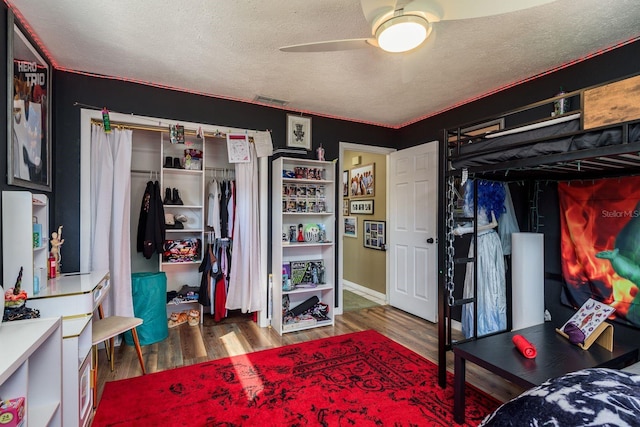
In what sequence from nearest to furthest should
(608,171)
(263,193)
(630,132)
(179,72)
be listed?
(630,132)
(608,171)
(179,72)
(263,193)

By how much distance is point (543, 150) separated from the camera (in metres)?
1.65

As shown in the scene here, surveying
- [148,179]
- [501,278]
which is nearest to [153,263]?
[148,179]

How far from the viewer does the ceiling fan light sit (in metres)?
1.52

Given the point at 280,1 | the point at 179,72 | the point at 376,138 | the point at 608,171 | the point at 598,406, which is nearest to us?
the point at 598,406

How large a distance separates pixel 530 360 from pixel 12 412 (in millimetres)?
2394

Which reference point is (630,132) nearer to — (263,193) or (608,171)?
(608,171)

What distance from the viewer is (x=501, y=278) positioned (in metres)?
2.90

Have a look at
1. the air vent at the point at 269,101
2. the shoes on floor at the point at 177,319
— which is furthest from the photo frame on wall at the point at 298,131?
the shoes on floor at the point at 177,319

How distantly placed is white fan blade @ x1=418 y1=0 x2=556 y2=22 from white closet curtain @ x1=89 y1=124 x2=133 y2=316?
2671 millimetres

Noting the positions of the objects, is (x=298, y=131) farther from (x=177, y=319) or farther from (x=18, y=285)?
(x=18, y=285)

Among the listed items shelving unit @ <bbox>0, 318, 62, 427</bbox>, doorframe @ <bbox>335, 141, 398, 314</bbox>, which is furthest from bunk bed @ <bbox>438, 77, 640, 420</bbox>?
shelving unit @ <bbox>0, 318, 62, 427</bbox>

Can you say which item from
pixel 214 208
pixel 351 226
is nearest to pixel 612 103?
pixel 214 208

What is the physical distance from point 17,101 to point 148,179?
1647 mm

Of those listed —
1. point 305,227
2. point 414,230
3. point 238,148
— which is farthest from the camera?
point 414,230
